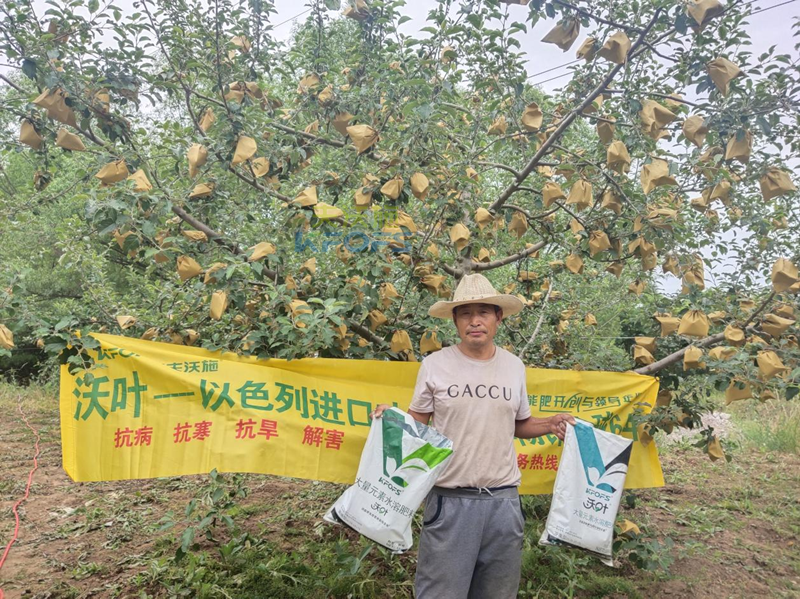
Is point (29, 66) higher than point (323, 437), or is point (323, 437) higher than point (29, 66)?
point (29, 66)

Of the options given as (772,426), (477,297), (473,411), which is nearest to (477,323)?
(477,297)

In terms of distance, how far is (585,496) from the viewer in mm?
2201

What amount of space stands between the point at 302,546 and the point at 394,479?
5.57 feet

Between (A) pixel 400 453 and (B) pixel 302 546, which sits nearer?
(A) pixel 400 453

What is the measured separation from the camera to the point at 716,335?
A: 9.27 feet

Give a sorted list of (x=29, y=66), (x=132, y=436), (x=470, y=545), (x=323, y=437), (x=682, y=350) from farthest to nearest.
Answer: (x=682, y=350)
(x=323, y=437)
(x=132, y=436)
(x=29, y=66)
(x=470, y=545)

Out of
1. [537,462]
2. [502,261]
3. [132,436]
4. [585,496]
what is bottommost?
[537,462]

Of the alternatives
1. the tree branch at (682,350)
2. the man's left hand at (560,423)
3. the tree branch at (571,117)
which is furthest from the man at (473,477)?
the tree branch at (682,350)

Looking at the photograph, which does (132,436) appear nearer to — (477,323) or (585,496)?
(477,323)

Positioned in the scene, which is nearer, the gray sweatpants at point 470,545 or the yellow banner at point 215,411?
the gray sweatpants at point 470,545

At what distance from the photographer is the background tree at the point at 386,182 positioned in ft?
7.37

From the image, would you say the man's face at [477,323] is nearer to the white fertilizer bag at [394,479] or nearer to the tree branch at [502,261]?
the white fertilizer bag at [394,479]

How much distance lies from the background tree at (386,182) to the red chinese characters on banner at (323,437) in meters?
0.39

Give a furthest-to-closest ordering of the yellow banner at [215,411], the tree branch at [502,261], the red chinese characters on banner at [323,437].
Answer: the tree branch at [502,261] → the red chinese characters on banner at [323,437] → the yellow banner at [215,411]
